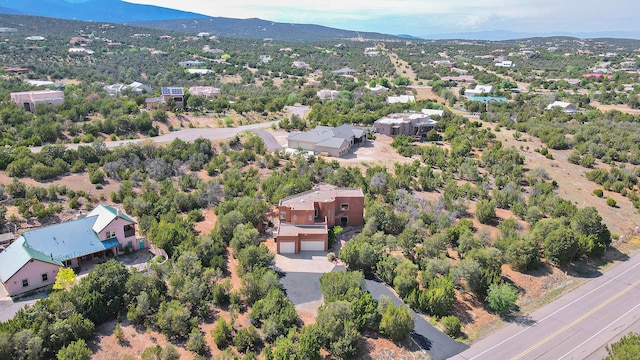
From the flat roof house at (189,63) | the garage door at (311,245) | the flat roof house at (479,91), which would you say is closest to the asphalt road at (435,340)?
the garage door at (311,245)

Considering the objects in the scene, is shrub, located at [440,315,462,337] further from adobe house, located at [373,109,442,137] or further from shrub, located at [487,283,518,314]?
adobe house, located at [373,109,442,137]

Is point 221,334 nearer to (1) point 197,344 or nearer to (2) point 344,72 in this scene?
(1) point 197,344

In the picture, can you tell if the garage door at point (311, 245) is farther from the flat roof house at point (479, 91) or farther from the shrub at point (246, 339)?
the flat roof house at point (479, 91)

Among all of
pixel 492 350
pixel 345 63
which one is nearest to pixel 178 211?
pixel 492 350

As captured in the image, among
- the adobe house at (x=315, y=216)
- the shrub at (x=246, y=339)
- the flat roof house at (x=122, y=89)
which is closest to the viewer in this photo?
the shrub at (x=246, y=339)

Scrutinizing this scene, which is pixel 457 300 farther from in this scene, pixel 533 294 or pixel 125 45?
pixel 125 45

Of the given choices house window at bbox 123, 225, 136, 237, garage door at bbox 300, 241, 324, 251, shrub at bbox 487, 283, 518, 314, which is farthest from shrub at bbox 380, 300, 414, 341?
house window at bbox 123, 225, 136, 237
